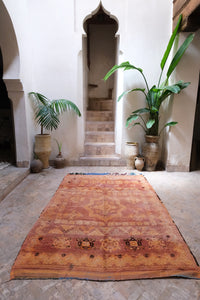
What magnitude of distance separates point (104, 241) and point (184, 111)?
296 centimetres

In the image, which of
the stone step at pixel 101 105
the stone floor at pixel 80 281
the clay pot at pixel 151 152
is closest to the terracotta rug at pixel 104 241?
the stone floor at pixel 80 281

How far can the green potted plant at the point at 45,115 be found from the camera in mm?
3553

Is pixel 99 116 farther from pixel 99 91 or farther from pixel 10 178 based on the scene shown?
pixel 10 178

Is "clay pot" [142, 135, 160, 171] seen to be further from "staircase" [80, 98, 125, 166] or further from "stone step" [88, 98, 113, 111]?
"stone step" [88, 98, 113, 111]

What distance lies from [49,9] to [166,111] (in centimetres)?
303

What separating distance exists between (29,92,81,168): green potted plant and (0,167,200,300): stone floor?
0.46 meters

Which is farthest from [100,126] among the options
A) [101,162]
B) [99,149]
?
[101,162]

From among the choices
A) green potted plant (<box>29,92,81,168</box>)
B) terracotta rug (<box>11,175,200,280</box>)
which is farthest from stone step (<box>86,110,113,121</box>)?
terracotta rug (<box>11,175,200,280</box>)

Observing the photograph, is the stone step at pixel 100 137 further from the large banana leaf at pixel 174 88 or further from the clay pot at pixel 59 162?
the large banana leaf at pixel 174 88

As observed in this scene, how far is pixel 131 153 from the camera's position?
151 inches

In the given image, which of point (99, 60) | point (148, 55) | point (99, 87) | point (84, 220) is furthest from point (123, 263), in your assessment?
point (99, 60)

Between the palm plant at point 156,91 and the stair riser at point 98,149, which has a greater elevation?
the palm plant at point 156,91

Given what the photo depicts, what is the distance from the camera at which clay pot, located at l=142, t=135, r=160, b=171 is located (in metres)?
3.74

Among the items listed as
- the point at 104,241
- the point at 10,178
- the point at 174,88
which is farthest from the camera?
the point at 174,88
